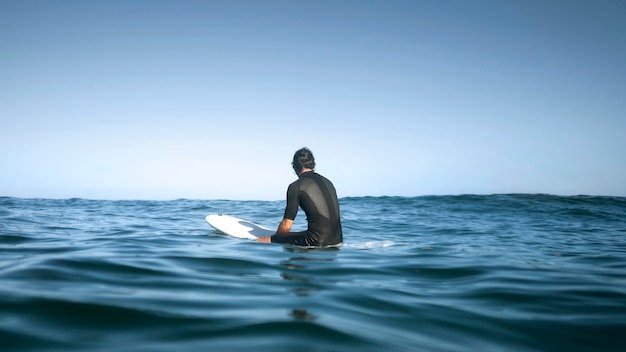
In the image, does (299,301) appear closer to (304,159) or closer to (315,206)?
(315,206)

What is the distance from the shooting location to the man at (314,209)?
250 inches

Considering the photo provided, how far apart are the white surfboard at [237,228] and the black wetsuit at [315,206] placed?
4.54 ft

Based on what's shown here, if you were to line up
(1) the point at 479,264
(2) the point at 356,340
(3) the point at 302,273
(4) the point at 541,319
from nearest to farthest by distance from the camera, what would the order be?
(2) the point at 356,340 < (4) the point at 541,319 < (3) the point at 302,273 < (1) the point at 479,264

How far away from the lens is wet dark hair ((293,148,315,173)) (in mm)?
6684

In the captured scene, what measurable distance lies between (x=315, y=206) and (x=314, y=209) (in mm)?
56

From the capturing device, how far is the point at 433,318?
8.66 feet

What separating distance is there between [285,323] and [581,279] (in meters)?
3.63

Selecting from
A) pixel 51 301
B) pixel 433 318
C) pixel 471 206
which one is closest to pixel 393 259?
pixel 433 318

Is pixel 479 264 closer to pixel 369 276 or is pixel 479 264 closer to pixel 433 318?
pixel 369 276

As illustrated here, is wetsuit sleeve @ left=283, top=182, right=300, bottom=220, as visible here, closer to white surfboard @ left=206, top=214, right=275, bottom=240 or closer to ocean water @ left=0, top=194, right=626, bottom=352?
ocean water @ left=0, top=194, right=626, bottom=352

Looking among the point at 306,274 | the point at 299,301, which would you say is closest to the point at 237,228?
the point at 306,274

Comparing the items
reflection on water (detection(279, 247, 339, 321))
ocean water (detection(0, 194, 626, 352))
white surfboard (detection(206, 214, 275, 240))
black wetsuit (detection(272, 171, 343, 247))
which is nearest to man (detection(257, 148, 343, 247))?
black wetsuit (detection(272, 171, 343, 247))

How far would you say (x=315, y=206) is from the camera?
6.36 m

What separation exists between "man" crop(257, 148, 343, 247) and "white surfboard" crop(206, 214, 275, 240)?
124cm
